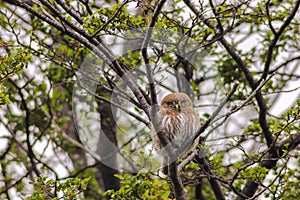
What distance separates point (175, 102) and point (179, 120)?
0.25 metres

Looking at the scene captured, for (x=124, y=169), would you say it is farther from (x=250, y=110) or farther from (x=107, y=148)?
(x=250, y=110)

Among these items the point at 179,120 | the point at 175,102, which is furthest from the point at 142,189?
the point at 175,102

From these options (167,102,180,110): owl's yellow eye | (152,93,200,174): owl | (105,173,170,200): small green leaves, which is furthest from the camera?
(167,102,180,110): owl's yellow eye

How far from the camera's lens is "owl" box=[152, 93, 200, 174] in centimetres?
660

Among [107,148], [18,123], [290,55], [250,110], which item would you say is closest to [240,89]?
[250,110]

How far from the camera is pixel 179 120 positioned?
669 centimetres

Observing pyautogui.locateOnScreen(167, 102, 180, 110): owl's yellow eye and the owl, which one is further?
pyautogui.locateOnScreen(167, 102, 180, 110): owl's yellow eye

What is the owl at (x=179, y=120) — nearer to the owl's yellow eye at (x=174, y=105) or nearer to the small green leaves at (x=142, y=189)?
the owl's yellow eye at (x=174, y=105)

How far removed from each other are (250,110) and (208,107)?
0.64 m

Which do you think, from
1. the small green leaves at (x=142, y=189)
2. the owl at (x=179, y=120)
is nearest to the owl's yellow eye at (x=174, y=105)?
the owl at (x=179, y=120)

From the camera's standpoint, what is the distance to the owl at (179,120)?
660cm

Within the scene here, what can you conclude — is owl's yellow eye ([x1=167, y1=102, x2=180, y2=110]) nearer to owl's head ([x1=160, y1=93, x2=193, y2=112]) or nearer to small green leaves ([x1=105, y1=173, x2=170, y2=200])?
owl's head ([x1=160, y1=93, x2=193, y2=112])

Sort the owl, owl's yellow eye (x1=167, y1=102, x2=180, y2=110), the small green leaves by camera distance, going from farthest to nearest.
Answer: owl's yellow eye (x1=167, y1=102, x2=180, y2=110) → the owl → the small green leaves

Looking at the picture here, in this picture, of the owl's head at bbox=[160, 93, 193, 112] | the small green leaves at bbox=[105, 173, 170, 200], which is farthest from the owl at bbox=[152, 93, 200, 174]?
the small green leaves at bbox=[105, 173, 170, 200]
